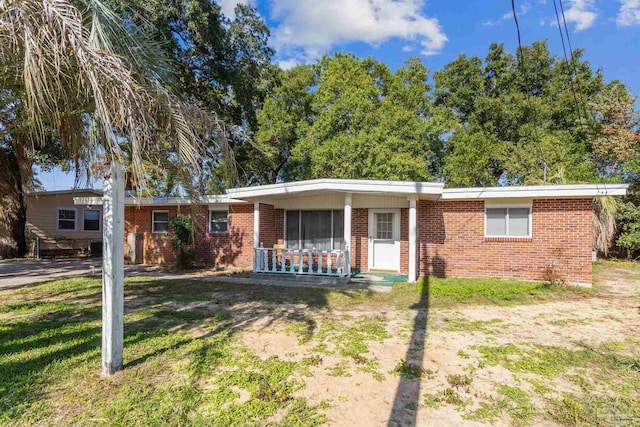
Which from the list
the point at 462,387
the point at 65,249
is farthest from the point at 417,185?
the point at 65,249

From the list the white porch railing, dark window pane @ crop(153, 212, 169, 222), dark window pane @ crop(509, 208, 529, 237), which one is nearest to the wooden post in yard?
the white porch railing

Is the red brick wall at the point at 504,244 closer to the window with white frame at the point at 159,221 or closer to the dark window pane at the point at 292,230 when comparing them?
the dark window pane at the point at 292,230

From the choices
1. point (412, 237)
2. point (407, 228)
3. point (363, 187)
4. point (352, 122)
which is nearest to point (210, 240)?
point (363, 187)

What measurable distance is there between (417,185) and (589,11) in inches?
Answer: 216

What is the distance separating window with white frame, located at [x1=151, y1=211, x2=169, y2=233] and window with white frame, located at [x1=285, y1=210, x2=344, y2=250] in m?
5.41

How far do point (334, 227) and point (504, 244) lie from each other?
5136mm

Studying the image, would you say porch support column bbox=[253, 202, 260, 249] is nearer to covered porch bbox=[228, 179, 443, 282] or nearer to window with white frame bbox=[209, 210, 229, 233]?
covered porch bbox=[228, 179, 443, 282]

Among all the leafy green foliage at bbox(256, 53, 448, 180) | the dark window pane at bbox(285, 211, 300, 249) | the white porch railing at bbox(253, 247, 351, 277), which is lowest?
the white porch railing at bbox(253, 247, 351, 277)

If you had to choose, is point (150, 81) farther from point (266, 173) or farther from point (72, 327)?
point (266, 173)

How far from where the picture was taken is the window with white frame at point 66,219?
19062mm

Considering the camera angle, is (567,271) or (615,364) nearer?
(615,364)

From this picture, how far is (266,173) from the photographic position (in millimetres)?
21406

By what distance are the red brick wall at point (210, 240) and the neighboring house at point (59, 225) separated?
215 inches

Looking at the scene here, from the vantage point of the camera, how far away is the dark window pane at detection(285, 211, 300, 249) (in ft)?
41.0
